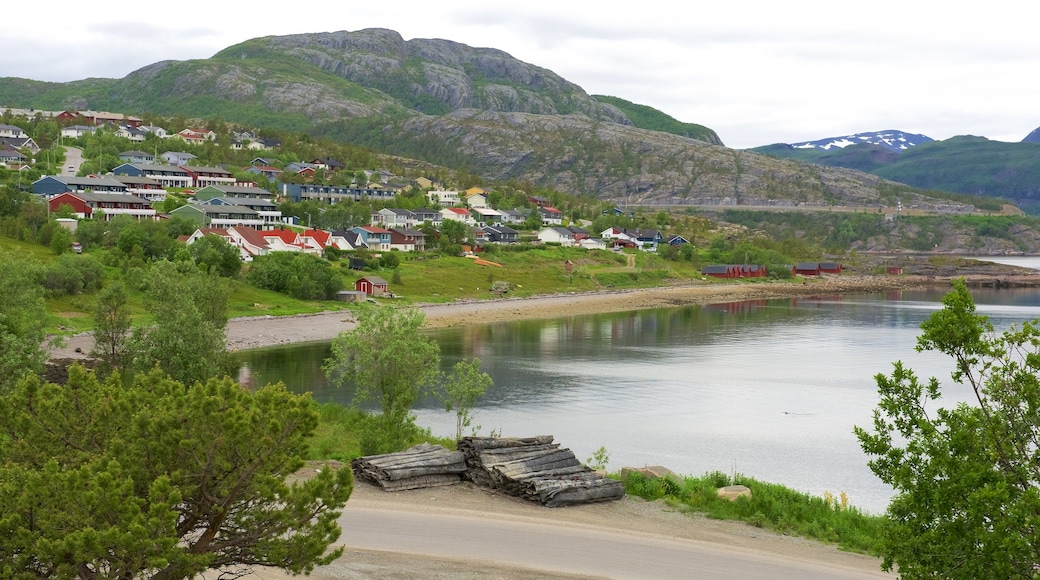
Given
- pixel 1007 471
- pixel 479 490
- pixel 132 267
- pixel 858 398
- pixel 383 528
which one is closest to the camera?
pixel 1007 471

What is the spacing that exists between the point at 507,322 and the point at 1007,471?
6177 centimetres

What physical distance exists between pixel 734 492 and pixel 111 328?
25.3 metres

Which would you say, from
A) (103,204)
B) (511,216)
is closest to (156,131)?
(511,216)

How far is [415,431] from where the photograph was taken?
24562 mm

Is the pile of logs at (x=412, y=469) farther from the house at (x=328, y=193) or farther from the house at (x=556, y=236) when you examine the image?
the house at (x=328, y=193)

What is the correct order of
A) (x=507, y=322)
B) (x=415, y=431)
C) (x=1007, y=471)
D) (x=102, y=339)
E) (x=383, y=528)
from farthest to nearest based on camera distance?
(x=507, y=322)
(x=102, y=339)
(x=415, y=431)
(x=383, y=528)
(x=1007, y=471)

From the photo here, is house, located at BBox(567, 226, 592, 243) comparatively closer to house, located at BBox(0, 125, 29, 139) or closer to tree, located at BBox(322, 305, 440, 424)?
house, located at BBox(0, 125, 29, 139)

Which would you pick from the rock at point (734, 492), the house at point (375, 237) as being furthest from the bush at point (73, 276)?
the rock at point (734, 492)

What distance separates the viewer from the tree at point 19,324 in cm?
2358

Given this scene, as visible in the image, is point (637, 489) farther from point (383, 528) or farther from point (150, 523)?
point (150, 523)

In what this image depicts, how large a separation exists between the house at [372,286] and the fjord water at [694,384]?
34.1ft

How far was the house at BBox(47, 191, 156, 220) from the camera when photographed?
82.8 meters

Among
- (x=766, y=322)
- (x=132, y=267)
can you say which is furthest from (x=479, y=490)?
(x=766, y=322)

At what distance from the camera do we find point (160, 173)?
10894 cm
